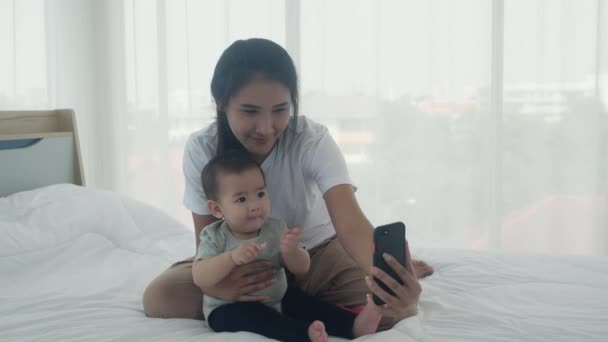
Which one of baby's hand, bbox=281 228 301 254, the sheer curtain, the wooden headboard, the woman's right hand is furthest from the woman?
the sheer curtain

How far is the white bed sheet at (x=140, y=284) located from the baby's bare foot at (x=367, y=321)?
0.03 m

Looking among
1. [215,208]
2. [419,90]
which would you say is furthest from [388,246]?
[419,90]

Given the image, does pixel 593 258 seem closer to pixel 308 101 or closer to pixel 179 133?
pixel 308 101

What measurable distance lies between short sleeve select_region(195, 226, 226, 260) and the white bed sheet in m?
0.16

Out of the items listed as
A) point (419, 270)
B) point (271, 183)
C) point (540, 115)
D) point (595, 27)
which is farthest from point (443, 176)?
point (271, 183)

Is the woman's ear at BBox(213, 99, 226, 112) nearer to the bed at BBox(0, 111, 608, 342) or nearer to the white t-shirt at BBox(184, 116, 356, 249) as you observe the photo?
the white t-shirt at BBox(184, 116, 356, 249)

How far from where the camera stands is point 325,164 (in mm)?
1286

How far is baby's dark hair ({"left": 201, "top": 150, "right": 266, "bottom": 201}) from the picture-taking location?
1194 mm

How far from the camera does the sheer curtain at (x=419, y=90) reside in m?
2.32

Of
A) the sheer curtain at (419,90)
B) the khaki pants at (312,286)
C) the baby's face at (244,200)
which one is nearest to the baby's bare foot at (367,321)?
the khaki pants at (312,286)

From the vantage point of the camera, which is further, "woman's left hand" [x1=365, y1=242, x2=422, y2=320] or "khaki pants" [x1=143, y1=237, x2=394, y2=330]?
"khaki pants" [x1=143, y1=237, x2=394, y2=330]

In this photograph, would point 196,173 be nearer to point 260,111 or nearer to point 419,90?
point 260,111

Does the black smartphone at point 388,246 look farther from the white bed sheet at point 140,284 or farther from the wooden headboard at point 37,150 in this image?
the wooden headboard at point 37,150

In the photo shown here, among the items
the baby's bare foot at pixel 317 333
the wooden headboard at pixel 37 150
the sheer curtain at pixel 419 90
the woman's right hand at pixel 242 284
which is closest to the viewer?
the baby's bare foot at pixel 317 333
